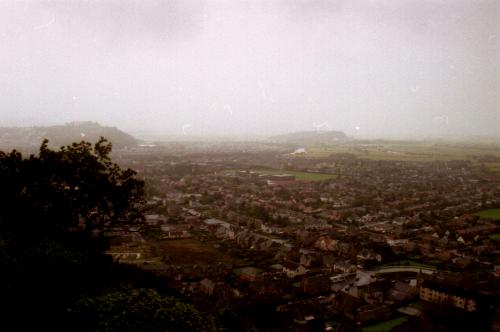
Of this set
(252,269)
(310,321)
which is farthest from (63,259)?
(252,269)

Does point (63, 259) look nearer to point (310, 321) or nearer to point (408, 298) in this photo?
point (310, 321)

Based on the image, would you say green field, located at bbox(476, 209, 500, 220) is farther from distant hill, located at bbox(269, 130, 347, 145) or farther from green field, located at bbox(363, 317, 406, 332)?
distant hill, located at bbox(269, 130, 347, 145)

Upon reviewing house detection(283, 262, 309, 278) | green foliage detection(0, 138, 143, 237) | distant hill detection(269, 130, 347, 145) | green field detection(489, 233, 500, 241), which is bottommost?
green field detection(489, 233, 500, 241)

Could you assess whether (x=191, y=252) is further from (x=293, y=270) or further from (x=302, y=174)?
(x=302, y=174)

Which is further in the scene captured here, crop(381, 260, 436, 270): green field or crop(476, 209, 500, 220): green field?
crop(476, 209, 500, 220): green field

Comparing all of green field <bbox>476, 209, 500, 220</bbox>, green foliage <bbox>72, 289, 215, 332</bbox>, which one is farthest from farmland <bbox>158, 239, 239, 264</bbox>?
green field <bbox>476, 209, 500, 220</bbox>

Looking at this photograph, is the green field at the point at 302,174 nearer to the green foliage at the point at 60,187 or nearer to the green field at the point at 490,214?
the green field at the point at 490,214
